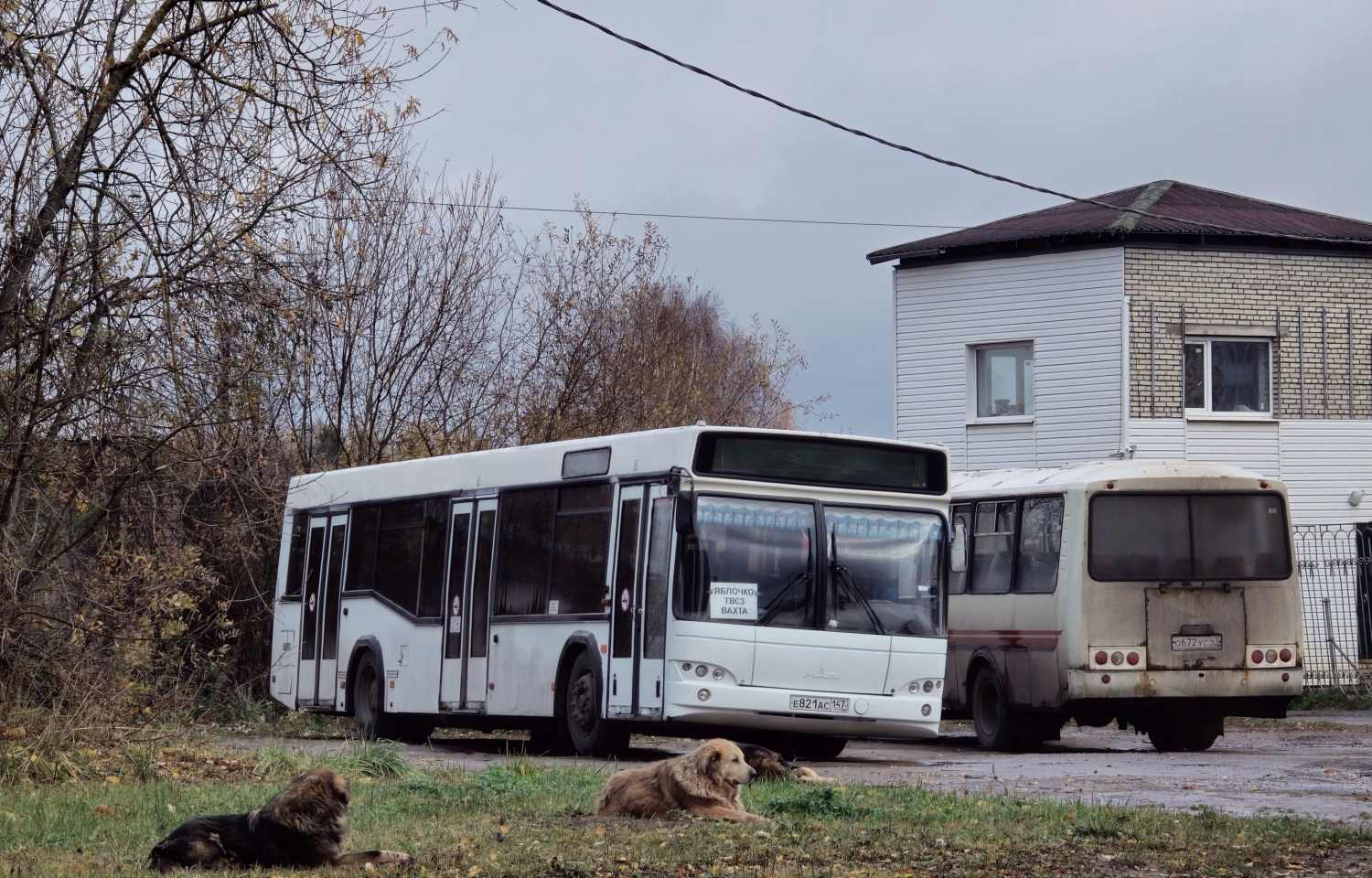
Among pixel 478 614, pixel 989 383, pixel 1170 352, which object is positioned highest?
pixel 1170 352

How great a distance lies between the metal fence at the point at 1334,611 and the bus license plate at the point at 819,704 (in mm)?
15658

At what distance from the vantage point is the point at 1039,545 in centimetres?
2022

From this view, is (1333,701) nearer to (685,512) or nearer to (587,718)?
(587,718)

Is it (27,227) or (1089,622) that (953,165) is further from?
(27,227)

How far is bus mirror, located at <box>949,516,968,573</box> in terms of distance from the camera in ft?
71.8

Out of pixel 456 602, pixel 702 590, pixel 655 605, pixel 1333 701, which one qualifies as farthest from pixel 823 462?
pixel 1333 701

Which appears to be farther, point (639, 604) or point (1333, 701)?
point (1333, 701)

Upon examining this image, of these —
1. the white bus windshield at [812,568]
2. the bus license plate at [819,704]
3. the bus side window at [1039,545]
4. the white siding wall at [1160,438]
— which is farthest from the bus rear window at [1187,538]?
the white siding wall at [1160,438]

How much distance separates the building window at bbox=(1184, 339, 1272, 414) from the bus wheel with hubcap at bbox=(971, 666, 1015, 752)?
1212cm

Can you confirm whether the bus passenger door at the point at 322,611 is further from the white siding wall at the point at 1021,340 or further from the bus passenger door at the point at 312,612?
the white siding wall at the point at 1021,340

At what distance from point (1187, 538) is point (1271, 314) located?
13.3 meters

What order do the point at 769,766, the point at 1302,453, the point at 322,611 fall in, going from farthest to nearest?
the point at 1302,453 → the point at 322,611 → the point at 769,766

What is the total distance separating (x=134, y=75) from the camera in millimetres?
12445

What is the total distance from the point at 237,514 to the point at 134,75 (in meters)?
3.78
